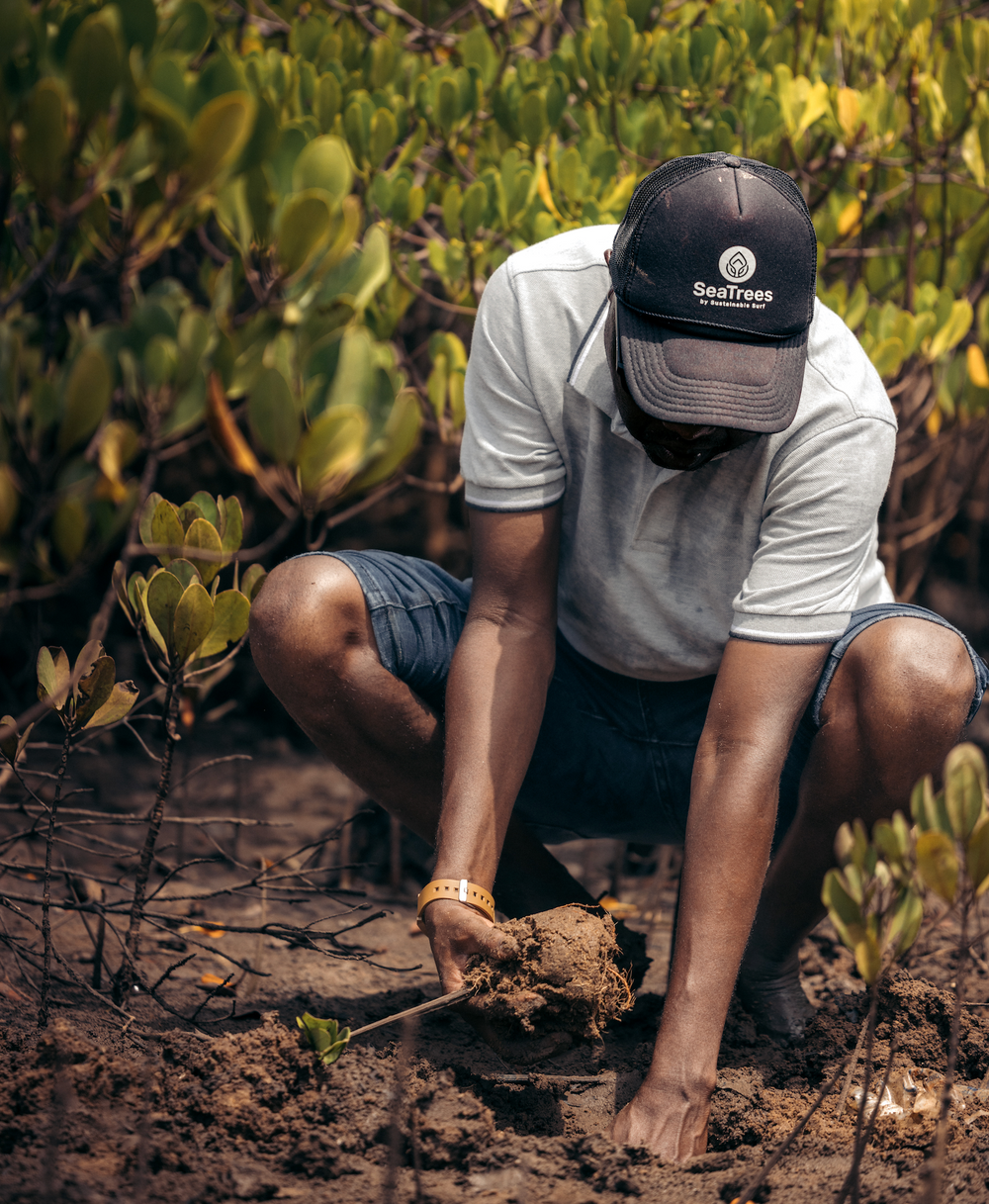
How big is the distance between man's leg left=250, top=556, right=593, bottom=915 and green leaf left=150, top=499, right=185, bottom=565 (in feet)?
0.75

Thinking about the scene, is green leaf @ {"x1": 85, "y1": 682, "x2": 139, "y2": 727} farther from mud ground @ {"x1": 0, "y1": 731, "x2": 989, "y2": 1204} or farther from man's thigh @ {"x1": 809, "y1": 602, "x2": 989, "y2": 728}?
man's thigh @ {"x1": 809, "y1": 602, "x2": 989, "y2": 728}

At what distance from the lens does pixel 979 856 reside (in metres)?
1.23

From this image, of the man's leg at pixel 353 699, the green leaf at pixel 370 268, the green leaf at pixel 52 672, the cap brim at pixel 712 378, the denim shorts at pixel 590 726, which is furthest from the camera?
the denim shorts at pixel 590 726

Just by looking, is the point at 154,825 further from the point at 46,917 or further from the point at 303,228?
the point at 303,228

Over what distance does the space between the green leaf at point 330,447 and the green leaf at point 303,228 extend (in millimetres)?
156

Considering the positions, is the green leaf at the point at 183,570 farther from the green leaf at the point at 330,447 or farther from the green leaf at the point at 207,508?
the green leaf at the point at 330,447

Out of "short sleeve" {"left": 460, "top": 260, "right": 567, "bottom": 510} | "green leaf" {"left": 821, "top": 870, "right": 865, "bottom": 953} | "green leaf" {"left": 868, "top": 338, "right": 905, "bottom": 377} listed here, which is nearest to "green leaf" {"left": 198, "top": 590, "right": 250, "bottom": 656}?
"short sleeve" {"left": 460, "top": 260, "right": 567, "bottom": 510}

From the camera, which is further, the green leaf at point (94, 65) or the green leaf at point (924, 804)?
the green leaf at point (924, 804)

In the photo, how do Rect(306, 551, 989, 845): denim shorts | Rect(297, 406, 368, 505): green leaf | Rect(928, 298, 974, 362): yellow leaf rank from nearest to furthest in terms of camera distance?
Rect(297, 406, 368, 505): green leaf
Rect(306, 551, 989, 845): denim shorts
Rect(928, 298, 974, 362): yellow leaf

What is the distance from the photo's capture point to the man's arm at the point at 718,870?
155 cm

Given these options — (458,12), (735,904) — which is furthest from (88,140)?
(458,12)

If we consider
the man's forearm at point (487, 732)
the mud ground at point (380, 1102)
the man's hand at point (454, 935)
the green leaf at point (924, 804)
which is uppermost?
the green leaf at point (924, 804)

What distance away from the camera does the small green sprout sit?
5.12 ft

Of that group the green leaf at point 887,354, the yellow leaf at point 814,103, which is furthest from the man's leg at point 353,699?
the yellow leaf at point 814,103
